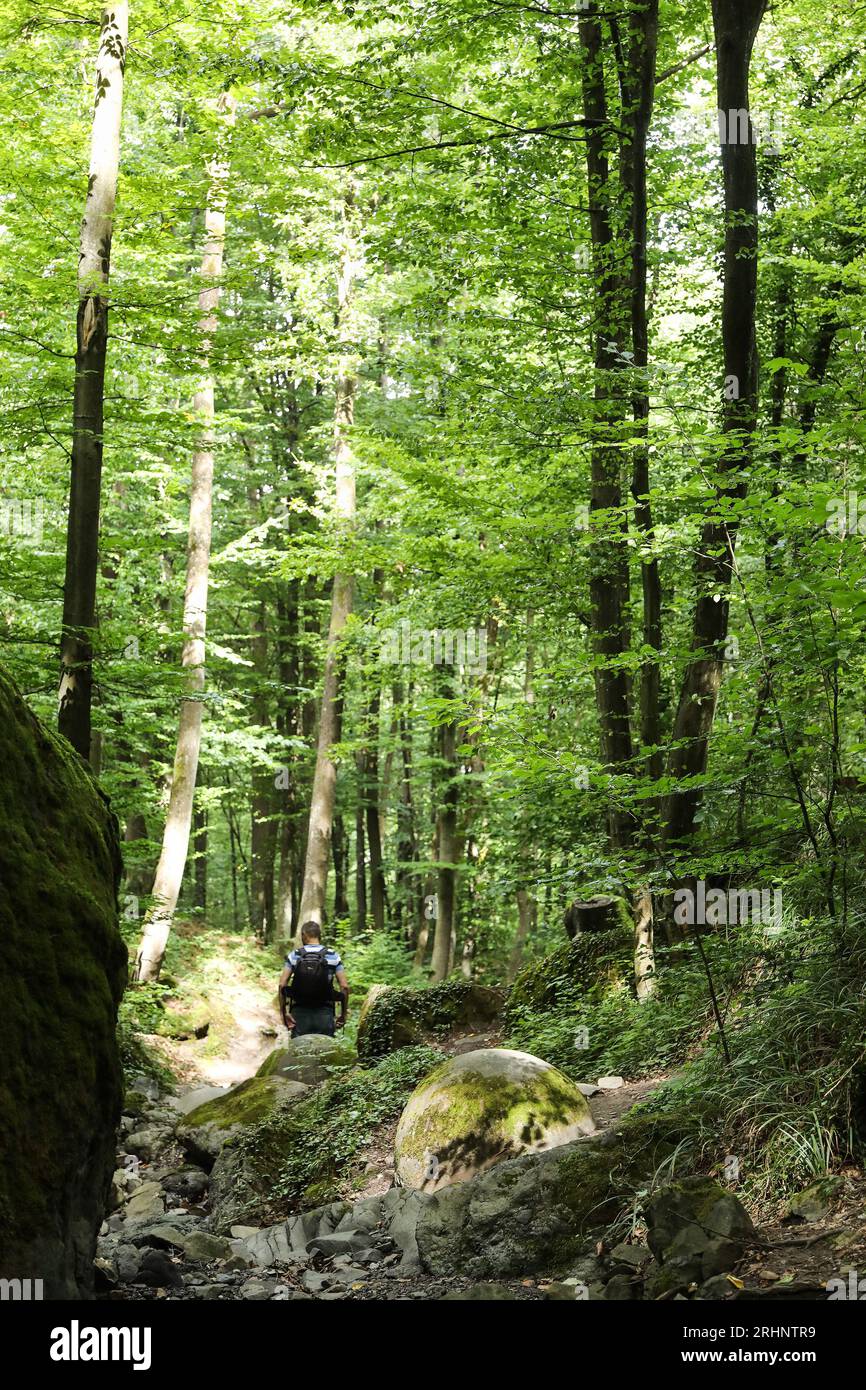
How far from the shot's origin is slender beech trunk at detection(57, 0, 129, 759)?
8.34m

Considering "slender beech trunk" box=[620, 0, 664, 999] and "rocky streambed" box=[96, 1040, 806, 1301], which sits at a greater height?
"slender beech trunk" box=[620, 0, 664, 999]

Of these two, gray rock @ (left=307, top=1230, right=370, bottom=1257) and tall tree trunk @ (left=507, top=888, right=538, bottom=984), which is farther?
tall tree trunk @ (left=507, top=888, right=538, bottom=984)

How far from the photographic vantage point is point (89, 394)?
28.3ft

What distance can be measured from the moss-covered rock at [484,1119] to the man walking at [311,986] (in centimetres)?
304

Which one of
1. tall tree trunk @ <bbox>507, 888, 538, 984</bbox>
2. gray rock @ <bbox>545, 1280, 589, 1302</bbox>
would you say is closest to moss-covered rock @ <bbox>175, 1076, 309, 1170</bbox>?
gray rock @ <bbox>545, 1280, 589, 1302</bbox>

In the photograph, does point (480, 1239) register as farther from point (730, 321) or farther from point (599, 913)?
point (730, 321)

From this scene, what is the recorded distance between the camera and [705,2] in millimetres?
10000

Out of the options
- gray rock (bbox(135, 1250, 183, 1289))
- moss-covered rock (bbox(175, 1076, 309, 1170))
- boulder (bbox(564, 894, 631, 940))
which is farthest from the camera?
boulder (bbox(564, 894, 631, 940))

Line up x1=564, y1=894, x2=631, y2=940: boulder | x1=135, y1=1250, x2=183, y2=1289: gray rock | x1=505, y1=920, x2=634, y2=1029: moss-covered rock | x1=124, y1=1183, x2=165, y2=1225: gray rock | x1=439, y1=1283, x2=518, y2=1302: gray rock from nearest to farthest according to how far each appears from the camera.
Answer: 1. x1=439, y1=1283, x2=518, y2=1302: gray rock
2. x1=135, y1=1250, x2=183, y2=1289: gray rock
3. x1=124, y1=1183, x2=165, y2=1225: gray rock
4. x1=505, y1=920, x2=634, y2=1029: moss-covered rock
5. x1=564, y1=894, x2=631, y2=940: boulder

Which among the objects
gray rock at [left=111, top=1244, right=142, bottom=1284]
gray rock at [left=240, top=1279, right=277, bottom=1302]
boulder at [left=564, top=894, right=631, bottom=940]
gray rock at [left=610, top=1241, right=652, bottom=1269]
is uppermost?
boulder at [left=564, top=894, right=631, bottom=940]

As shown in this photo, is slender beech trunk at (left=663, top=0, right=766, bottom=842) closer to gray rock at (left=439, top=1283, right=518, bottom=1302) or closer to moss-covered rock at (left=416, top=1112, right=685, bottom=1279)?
A: moss-covered rock at (left=416, top=1112, right=685, bottom=1279)

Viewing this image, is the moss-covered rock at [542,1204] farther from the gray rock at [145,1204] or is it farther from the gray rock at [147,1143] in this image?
the gray rock at [147,1143]

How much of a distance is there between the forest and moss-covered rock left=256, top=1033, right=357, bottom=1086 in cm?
5
